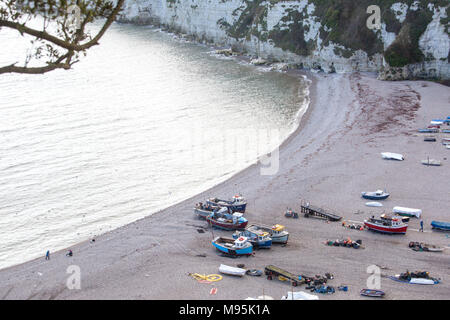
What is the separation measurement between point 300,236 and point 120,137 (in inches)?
1078

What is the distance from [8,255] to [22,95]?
4249 centimetres

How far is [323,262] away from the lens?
27.0 m

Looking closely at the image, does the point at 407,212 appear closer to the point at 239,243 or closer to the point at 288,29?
the point at 239,243

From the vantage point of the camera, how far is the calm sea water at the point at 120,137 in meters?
A: 36.2

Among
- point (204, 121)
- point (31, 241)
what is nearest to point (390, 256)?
point (31, 241)

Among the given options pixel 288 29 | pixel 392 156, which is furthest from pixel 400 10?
pixel 392 156

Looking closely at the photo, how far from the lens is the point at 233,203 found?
113ft

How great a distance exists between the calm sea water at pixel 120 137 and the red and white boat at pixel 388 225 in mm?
15274

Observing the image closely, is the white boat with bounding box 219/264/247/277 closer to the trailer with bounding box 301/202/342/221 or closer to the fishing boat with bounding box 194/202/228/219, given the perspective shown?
the fishing boat with bounding box 194/202/228/219

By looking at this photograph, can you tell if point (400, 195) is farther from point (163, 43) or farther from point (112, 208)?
point (163, 43)

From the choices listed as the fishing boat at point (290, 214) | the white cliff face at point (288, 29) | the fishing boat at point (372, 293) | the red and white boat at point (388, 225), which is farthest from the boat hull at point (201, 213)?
the white cliff face at point (288, 29)

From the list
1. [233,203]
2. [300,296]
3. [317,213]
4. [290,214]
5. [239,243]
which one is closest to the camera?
[300,296]

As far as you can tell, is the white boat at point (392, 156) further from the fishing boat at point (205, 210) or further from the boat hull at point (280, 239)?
A: the boat hull at point (280, 239)

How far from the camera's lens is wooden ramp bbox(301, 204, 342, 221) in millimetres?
32303
